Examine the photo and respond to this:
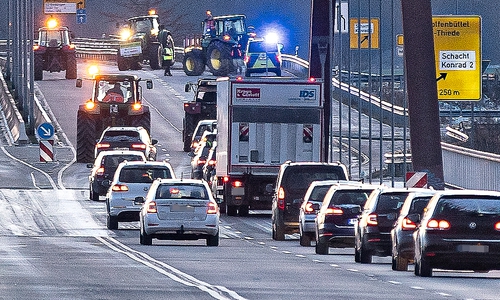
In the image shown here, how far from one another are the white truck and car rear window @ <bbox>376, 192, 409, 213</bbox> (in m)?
13.4

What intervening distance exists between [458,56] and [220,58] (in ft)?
117

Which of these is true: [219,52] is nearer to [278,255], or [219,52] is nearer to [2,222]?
[2,222]

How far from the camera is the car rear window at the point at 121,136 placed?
5169cm

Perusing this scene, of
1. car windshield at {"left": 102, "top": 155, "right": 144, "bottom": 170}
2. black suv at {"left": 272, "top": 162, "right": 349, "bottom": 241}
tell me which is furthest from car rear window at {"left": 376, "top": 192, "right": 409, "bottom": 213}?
car windshield at {"left": 102, "top": 155, "right": 144, "bottom": 170}

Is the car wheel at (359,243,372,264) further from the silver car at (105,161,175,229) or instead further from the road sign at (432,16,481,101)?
the road sign at (432,16,481,101)

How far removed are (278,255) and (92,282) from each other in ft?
27.6

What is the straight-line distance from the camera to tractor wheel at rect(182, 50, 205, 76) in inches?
3305

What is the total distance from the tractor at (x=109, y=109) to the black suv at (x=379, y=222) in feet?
94.2

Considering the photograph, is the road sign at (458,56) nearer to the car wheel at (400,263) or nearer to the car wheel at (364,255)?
the car wheel at (364,255)

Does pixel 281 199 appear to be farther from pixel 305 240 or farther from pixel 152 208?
pixel 152 208

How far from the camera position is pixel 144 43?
8631 cm

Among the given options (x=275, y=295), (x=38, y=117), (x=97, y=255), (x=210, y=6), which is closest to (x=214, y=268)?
(x=97, y=255)

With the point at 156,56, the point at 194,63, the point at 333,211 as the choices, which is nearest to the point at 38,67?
the point at 156,56

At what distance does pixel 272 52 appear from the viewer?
81.6m
